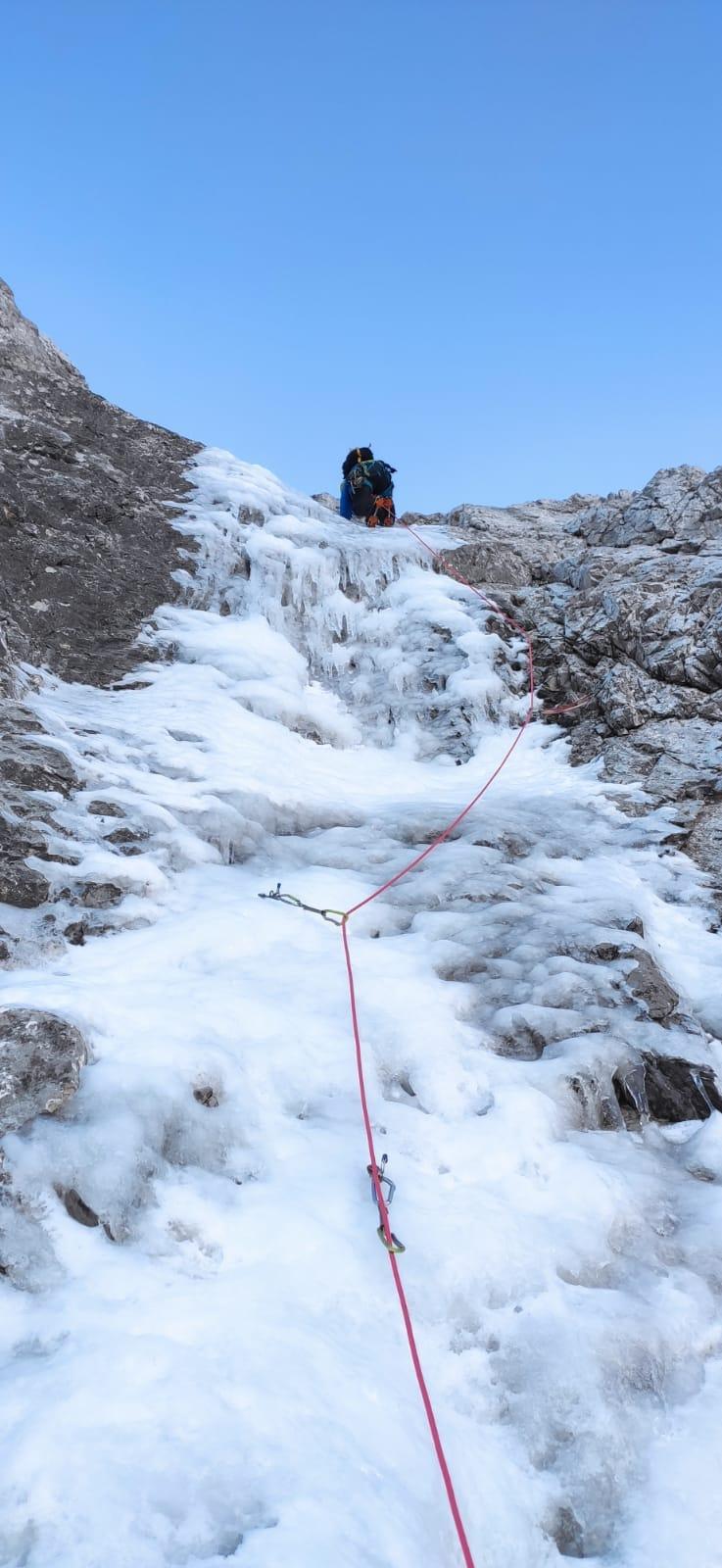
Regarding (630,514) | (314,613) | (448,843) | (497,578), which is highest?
(630,514)

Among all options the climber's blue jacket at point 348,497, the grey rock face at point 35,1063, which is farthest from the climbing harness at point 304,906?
the climber's blue jacket at point 348,497

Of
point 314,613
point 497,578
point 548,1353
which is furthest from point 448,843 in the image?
point 497,578

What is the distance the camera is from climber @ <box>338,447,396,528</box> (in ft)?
49.7

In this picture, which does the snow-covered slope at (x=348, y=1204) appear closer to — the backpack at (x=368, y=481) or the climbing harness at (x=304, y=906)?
the climbing harness at (x=304, y=906)

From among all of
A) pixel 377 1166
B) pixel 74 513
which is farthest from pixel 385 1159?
pixel 74 513

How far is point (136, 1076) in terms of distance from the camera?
360 cm

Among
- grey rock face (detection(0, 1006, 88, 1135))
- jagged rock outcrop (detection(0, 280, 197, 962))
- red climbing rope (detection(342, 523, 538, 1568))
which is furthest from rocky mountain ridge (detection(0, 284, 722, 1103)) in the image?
red climbing rope (detection(342, 523, 538, 1568))

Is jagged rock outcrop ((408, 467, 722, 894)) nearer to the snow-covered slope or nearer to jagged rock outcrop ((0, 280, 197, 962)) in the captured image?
the snow-covered slope

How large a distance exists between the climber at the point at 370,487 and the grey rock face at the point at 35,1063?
13.1m

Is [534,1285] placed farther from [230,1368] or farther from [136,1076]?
[136,1076]

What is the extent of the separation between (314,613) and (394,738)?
8.92 feet

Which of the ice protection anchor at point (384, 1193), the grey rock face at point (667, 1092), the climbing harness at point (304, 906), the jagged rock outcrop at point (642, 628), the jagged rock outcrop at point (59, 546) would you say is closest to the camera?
the ice protection anchor at point (384, 1193)

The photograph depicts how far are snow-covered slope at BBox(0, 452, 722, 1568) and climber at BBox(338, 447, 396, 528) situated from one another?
9.05 metres

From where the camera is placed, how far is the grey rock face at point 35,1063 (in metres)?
3.26
